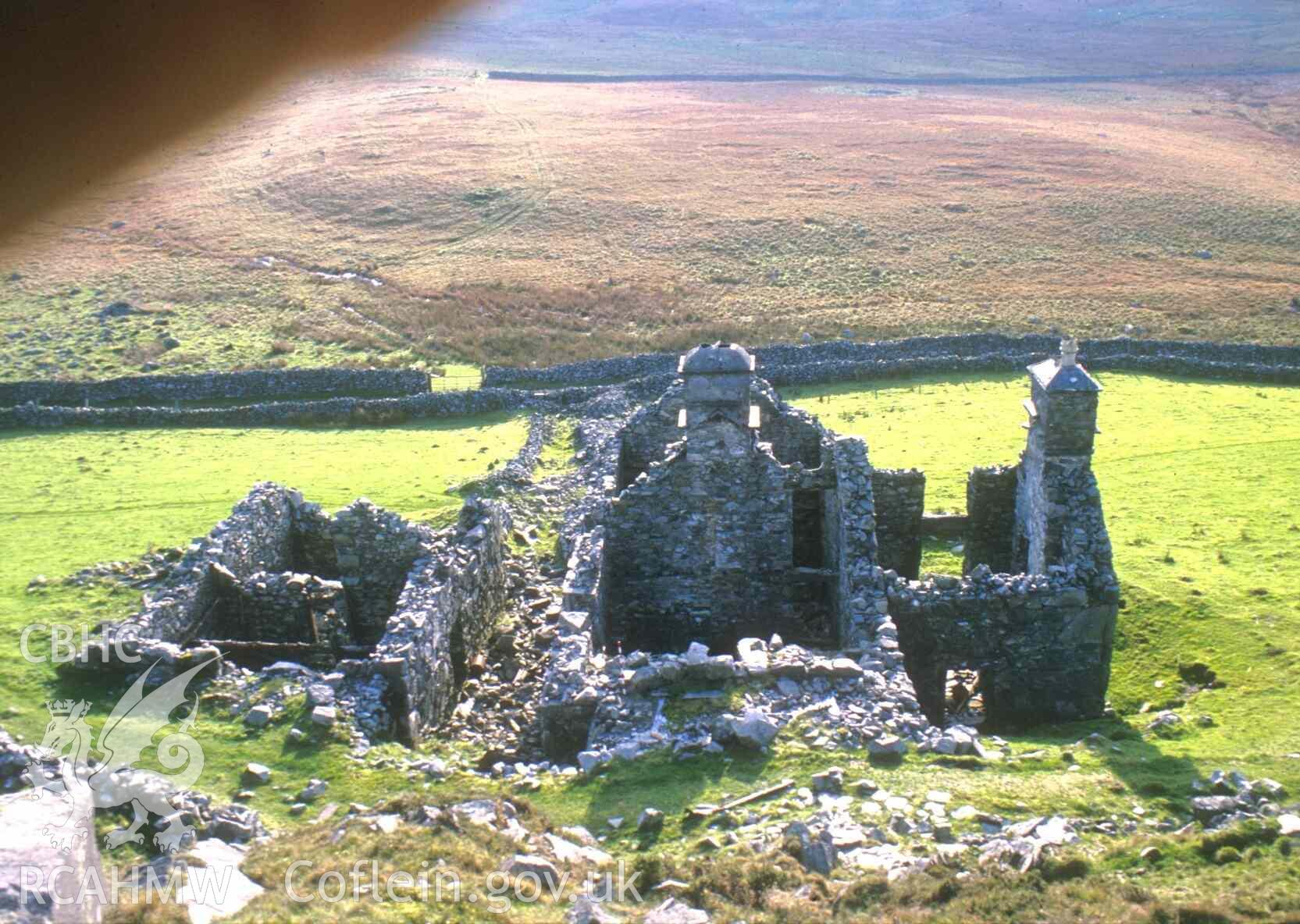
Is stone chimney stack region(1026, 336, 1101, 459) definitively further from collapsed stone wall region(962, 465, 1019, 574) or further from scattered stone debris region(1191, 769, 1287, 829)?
scattered stone debris region(1191, 769, 1287, 829)

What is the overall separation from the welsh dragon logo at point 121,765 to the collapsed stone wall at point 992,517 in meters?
13.3

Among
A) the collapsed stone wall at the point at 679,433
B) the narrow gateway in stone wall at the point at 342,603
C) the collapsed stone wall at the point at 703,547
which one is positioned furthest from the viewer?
the collapsed stone wall at the point at 679,433

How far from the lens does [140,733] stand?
12984 millimetres

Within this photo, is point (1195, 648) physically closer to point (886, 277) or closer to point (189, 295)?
point (886, 277)

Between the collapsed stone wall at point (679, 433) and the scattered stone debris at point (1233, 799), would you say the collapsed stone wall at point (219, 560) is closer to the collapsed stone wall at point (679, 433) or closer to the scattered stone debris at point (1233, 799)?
the collapsed stone wall at point (679, 433)

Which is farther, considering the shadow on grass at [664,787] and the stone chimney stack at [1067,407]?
the stone chimney stack at [1067,407]

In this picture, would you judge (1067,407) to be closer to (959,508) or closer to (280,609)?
(959,508)

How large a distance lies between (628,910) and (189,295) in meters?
65.5

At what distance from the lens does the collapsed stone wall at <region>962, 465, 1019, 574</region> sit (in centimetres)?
1944

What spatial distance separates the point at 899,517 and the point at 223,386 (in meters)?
33.2

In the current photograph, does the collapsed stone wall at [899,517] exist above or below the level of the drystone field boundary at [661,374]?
above

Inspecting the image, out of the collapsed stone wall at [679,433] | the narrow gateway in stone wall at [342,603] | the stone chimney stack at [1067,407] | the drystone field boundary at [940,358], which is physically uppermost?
the stone chimney stack at [1067,407]

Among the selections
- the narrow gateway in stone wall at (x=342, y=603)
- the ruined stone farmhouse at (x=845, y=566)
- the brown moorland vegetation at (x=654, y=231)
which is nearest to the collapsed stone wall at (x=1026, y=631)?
the ruined stone farmhouse at (x=845, y=566)

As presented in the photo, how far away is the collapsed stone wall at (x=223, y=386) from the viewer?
145 ft
